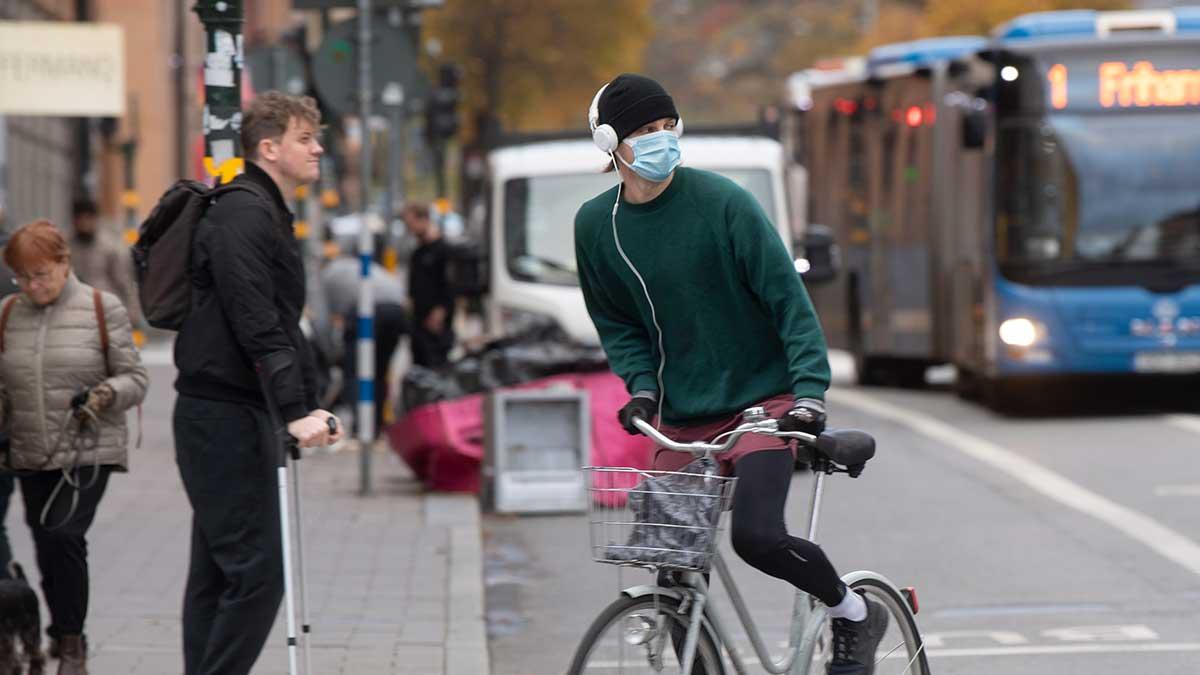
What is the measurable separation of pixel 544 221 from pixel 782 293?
10.3 m

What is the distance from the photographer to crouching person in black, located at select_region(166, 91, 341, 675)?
5.75 m

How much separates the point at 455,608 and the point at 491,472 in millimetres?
3428

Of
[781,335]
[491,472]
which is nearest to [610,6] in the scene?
[491,472]

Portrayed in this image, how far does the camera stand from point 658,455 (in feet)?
17.8

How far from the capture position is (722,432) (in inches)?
212

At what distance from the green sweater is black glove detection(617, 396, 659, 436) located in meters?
0.06

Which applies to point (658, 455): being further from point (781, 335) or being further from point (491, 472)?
point (491, 472)

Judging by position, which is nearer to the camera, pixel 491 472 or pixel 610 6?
pixel 491 472

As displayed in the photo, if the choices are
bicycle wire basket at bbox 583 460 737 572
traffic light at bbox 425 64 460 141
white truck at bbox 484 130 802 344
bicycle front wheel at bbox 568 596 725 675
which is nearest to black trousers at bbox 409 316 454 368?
white truck at bbox 484 130 802 344

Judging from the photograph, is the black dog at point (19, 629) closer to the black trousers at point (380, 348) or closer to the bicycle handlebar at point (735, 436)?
the bicycle handlebar at point (735, 436)

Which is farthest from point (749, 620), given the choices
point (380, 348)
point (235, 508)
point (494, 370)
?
point (380, 348)

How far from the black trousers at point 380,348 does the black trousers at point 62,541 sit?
8048 millimetres

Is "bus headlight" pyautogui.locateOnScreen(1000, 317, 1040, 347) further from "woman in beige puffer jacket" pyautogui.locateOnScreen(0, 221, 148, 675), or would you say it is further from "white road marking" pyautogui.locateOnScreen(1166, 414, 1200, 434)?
"woman in beige puffer jacket" pyautogui.locateOnScreen(0, 221, 148, 675)

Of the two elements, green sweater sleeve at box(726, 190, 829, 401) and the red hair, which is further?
the red hair
